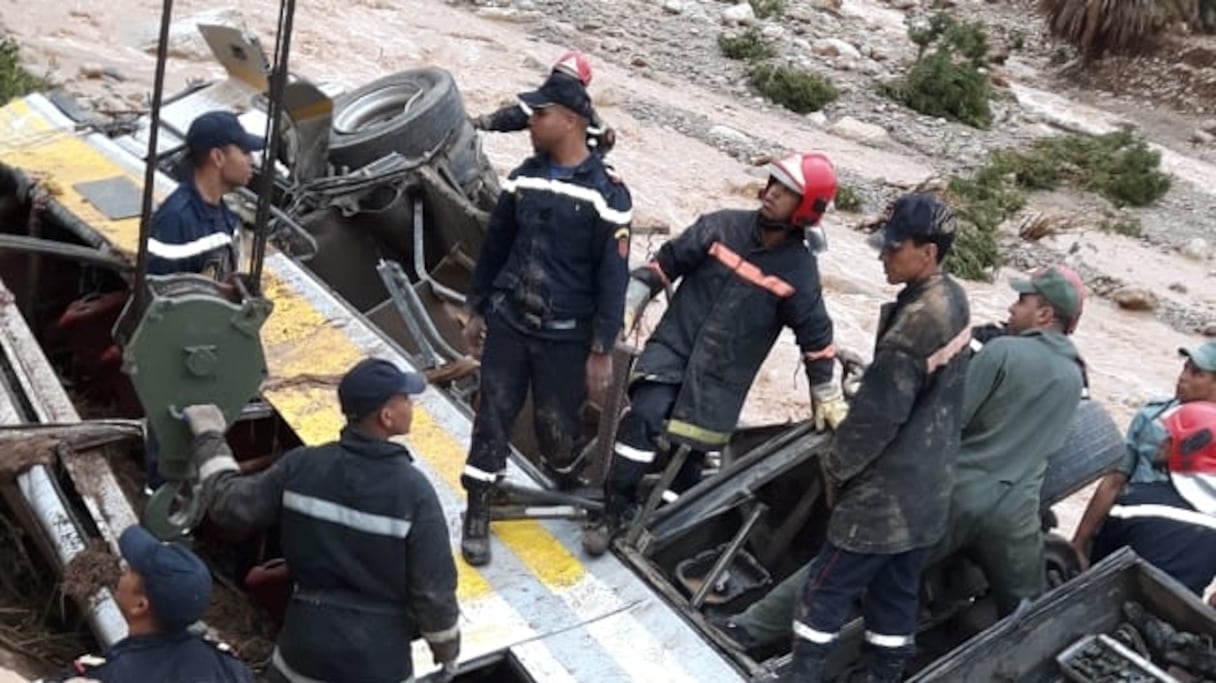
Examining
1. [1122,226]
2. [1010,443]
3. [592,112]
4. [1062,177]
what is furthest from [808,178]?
[1062,177]

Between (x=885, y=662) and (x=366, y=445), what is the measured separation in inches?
69.7

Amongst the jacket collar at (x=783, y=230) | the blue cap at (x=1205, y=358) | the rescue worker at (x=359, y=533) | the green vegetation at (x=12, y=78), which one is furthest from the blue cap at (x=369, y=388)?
the green vegetation at (x=12, y=78)

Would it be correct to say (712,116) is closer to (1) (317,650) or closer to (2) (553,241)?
(2) (553,241)

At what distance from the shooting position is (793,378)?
30.4ft

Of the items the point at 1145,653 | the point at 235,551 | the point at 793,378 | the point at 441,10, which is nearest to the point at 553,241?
the point at 235,551

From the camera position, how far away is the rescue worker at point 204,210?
14.8 feet

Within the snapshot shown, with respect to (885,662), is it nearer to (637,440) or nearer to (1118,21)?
(637,440)

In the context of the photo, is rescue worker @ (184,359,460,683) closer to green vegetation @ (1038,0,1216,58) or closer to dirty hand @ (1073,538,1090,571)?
dirty hand @ (1073,538,1090,571)

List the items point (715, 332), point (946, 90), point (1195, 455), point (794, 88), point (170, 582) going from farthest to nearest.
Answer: point (946, 90)
point (794, 88)
point (1195, 455)
point (715, 332)
point (170, 582)

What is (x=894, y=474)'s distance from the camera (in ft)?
13.6

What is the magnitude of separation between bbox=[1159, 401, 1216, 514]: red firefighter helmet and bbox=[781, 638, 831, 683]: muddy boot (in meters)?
1.39

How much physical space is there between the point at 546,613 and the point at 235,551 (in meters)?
1.24

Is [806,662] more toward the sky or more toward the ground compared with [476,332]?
more toward the ground

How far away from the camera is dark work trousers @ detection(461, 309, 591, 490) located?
182 inches
